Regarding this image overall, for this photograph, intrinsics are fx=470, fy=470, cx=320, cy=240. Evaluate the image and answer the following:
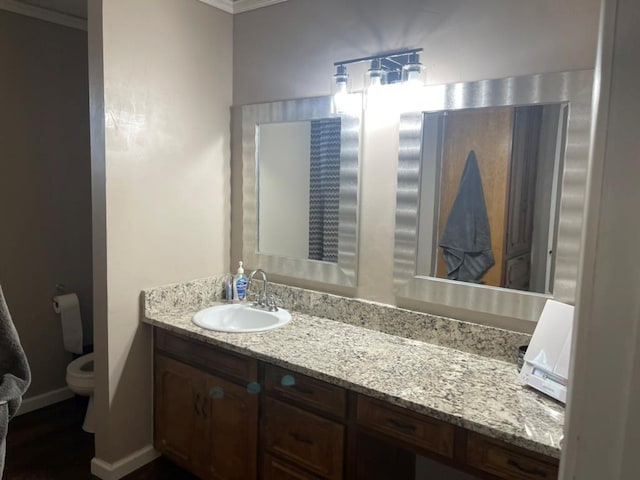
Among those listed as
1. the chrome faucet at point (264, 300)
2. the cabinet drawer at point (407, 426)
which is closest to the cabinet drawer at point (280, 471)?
the cabinet drawer at point (407, 426)

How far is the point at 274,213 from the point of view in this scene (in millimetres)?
2578

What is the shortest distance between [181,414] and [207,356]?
394 millimetres

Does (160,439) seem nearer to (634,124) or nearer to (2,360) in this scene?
(2,360)

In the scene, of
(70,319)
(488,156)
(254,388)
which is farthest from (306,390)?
(70,319)

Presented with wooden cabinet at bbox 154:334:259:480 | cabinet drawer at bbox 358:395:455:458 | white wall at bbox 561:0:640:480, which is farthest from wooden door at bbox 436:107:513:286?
white wall at bbox 561:0:640:480

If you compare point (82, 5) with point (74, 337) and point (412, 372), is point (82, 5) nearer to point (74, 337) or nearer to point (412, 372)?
point (74, 337)

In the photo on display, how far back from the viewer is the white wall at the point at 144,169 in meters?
2.15

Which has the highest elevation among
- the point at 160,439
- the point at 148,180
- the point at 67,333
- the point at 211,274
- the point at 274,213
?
the point at 148,180

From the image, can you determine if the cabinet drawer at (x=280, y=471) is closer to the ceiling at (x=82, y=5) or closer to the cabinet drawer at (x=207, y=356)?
the cabinet drawer at (x=207, y=356)

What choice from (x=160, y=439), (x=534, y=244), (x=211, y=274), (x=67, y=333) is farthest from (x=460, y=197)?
(x=67, y=333)

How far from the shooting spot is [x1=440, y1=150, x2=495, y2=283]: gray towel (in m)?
1.87

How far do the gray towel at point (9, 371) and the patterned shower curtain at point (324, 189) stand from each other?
1.43 meters

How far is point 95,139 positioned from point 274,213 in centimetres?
94

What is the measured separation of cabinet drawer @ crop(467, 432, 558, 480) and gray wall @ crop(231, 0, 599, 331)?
0.57 m
